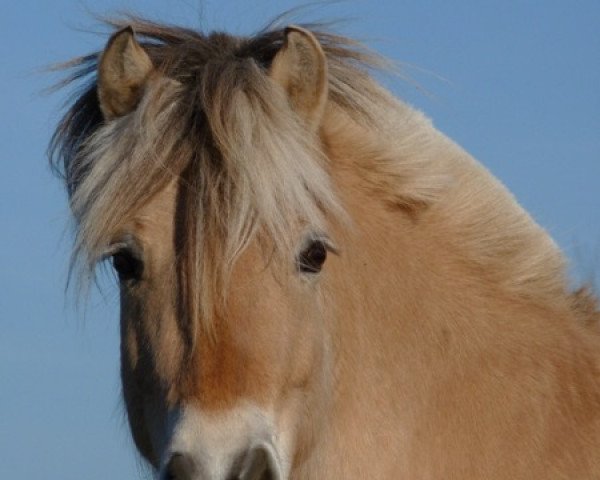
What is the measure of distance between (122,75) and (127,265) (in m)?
0.92

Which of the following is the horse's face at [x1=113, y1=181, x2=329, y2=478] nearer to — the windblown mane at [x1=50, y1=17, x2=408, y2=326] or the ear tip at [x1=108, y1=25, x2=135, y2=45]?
the windblown mane at [x1=50, y1=17, x2=408, y2=326]

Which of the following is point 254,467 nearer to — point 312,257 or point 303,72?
point 312,257

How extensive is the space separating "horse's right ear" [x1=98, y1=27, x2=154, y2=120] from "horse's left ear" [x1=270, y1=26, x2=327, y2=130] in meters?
0.59

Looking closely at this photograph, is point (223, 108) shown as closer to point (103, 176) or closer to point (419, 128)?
point (103, 176)

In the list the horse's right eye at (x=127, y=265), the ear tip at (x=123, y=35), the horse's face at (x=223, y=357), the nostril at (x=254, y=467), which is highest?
the ear tip at (x=123, y=35)

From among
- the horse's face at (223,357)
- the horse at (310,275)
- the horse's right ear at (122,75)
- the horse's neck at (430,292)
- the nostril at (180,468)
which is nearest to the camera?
the nostril at (180,468)

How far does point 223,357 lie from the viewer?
5.88m

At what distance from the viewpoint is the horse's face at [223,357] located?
572 centimetres

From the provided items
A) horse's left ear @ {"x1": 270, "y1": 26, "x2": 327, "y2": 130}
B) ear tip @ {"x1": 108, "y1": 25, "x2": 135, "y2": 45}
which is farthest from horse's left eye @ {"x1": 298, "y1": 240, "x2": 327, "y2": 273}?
ear tip @ {"x1": 108, "y1": 25, "x2": 135, "y2": 45}

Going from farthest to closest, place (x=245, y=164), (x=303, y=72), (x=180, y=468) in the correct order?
(x=303, y=72) → (x=245, y=164) → (x=180, y=468)

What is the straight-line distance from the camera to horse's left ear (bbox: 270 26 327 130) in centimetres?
655

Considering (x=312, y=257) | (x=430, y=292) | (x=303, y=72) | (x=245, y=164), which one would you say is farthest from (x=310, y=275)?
(x=303, y=72)

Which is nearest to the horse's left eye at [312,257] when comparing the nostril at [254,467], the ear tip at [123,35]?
the nostril at [254,467]

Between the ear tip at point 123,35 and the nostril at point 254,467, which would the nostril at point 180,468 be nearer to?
the nostril at point 254,467
